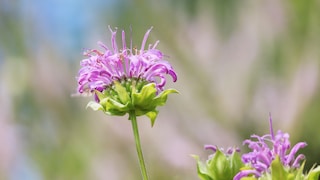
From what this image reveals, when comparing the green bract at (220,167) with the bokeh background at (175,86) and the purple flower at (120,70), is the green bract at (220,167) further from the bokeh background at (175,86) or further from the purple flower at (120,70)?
the bokeh background at (175,86)

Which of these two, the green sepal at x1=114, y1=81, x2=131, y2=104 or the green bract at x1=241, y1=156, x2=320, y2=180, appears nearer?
the green bract at x1=241, y1=156, x2=320, y2=180

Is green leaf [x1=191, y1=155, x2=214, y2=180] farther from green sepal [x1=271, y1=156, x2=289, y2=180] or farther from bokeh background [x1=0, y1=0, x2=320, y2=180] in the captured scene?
bokeh background [x1=0, y1=0, x2=320, y2=180]

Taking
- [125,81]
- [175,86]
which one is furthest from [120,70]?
[175,86]

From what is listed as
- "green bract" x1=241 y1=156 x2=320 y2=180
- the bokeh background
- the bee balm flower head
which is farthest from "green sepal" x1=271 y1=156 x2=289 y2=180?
the bokeh background

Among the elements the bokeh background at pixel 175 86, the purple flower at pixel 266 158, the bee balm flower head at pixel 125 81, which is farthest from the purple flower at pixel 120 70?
the bokeh background at pixel 175 86

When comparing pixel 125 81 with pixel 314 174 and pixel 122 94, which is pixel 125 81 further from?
pixel 314 174

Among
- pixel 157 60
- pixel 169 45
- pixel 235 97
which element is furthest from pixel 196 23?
pixel 157 60
